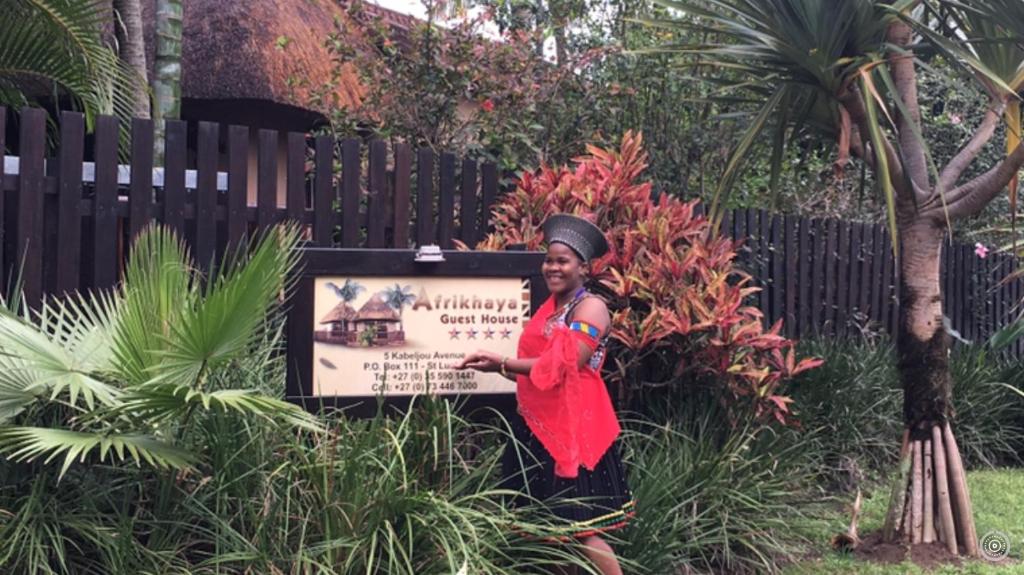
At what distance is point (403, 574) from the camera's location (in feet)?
13.9

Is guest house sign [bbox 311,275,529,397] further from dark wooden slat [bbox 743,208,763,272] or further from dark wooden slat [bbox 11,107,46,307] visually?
dark wooden slat [bbox 743,208,763,272]

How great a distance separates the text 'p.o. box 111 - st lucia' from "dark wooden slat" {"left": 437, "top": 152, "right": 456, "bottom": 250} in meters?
1.51

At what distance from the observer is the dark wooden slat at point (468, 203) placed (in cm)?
668

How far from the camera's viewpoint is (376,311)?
4.89 metres

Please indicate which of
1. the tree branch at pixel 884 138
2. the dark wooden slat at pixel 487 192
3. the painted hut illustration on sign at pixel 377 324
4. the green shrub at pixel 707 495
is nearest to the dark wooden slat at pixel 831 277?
the tree branch at pixel 884 138

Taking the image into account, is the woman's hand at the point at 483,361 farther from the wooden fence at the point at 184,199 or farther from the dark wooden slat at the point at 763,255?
the dark wooden slat at the point at 763,255

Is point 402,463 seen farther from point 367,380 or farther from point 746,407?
point 746,407

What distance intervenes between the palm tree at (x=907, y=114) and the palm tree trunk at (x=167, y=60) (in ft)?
11.6

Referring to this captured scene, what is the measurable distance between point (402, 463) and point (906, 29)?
398 centimetres

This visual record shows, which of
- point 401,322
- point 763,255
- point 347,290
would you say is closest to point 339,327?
point 347,290

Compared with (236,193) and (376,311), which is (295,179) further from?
(376,311)

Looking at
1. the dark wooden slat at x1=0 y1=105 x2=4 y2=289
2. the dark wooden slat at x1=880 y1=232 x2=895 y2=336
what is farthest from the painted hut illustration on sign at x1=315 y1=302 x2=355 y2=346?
the dark wooden slat at x1=880 y1=232 x2=895 y2=336

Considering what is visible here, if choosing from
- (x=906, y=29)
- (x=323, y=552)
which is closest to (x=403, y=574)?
(x=323, y=552)

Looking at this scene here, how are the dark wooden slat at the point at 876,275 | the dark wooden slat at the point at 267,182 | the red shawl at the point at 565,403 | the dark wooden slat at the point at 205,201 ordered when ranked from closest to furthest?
the red shawl at the point at 565,403
the dark wooden slat at the point at 205,201
the dark wooden slat at the point at 267,182
the dark wooden slat at the point at 876,275
